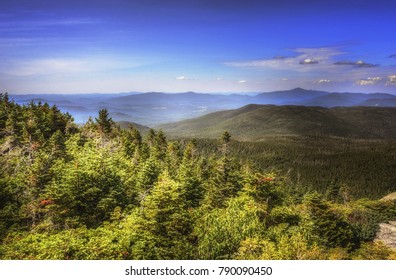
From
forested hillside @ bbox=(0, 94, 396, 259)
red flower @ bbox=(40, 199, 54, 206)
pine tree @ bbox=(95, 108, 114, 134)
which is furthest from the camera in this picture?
pine tree @ bbox=(95, 108, 114, 134)

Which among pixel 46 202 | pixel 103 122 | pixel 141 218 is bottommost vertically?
pixel 141 218

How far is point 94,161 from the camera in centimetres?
2805

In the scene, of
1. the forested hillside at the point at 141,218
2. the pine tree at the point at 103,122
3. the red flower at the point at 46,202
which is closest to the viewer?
the forested hillside at the point at 141,218

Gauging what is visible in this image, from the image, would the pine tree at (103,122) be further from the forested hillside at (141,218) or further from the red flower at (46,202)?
the red flower at (46,202)

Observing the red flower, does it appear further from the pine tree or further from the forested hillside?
the pine tree

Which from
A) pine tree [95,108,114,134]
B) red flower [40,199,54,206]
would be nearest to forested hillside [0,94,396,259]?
red flower [40,199,54,206]

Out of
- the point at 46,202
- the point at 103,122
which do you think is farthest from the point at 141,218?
the point at 103,122

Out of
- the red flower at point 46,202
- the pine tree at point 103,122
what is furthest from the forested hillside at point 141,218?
the pine tree at point 103,122

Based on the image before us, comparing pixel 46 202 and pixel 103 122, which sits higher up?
pixel 103 122

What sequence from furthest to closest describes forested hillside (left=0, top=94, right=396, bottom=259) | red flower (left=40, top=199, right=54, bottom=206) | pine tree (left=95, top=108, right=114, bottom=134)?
1. pine tree (left=95, top=108, right=114, bottom=134)
2. red flower (left=40, top=199, right=54, bottom=206)
3. forested hillside (left=0, top=94, right=396, bottom=259)

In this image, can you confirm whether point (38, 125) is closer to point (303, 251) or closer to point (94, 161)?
point (94, 161)

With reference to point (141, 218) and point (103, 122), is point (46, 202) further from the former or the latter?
point (103, 122)

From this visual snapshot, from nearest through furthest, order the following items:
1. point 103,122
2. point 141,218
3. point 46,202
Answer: point 141,218
point 46,202
point 103,122
